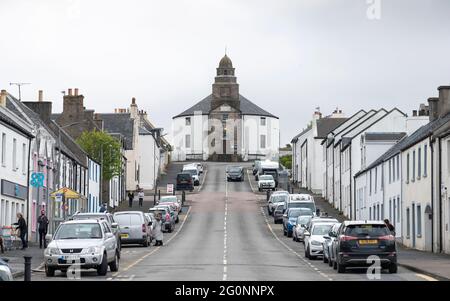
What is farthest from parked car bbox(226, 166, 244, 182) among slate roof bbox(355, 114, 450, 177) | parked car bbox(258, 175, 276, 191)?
slate roof bbox(355, 114, 450, 177)

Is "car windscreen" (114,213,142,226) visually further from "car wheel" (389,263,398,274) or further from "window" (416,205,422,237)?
"car wheel" (389,263,398,274)

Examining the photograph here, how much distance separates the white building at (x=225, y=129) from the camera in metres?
180

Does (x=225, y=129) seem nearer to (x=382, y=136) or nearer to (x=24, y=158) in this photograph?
(x=382, y=136)

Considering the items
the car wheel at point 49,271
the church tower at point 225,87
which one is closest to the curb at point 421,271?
the car wheel at point 49,271

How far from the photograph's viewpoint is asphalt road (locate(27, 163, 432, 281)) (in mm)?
31766

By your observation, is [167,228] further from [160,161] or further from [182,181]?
[160,161]

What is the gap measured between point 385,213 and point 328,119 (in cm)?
5683

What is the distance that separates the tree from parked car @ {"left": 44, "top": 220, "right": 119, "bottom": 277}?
5628cm

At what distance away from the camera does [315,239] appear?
43406mm

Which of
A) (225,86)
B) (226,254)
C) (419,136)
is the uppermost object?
(225,86)

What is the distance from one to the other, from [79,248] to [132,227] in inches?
802

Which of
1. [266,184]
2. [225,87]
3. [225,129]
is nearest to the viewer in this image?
[266,184]

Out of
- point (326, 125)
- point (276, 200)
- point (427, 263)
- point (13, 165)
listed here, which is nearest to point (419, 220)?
point (427, 263)

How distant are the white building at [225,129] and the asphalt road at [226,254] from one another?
79625 mm
